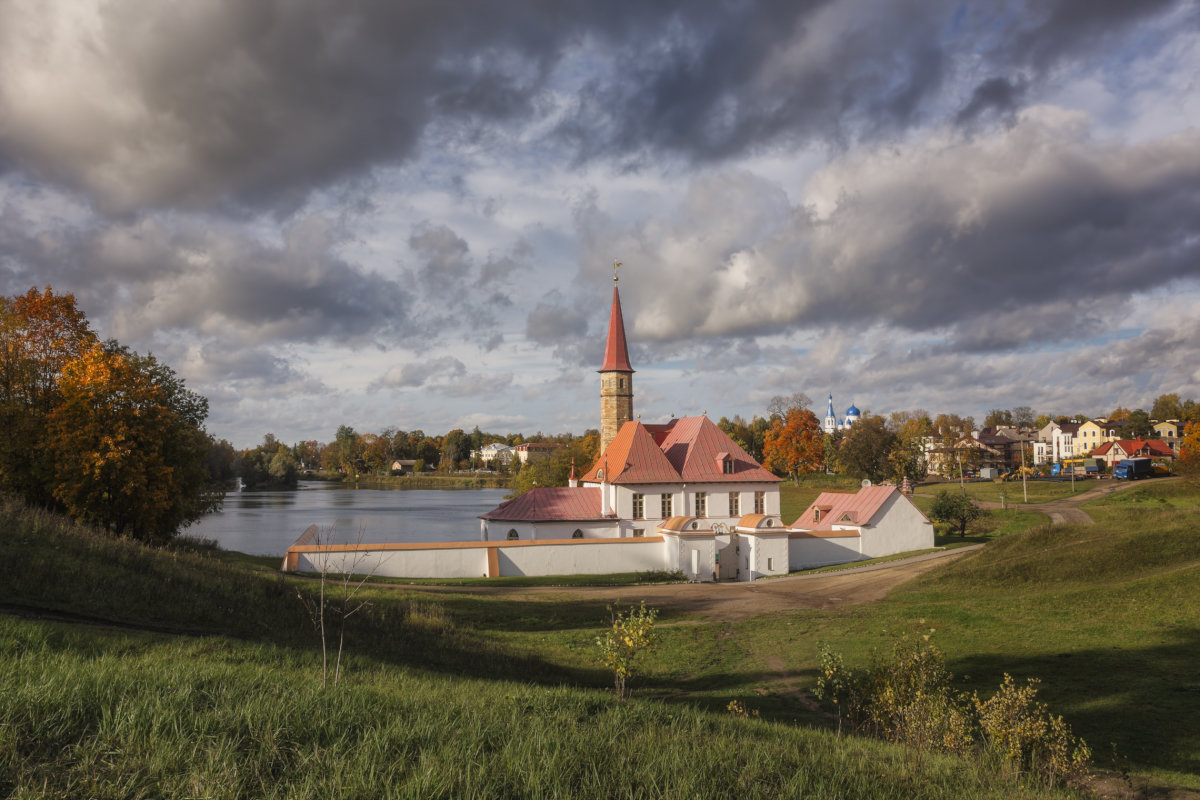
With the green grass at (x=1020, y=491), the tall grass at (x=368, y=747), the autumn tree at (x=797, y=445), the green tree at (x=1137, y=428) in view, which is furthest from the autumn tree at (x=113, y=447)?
the green tree at (x=1137, y=428)

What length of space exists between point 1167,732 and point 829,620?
30.2ft

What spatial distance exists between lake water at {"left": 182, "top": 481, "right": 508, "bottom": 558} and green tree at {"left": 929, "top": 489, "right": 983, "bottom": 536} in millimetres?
30243

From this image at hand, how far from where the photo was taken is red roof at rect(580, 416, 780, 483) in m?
38.8

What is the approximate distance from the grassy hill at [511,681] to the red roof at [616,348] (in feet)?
85.3

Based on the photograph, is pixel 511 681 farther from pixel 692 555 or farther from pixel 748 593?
pixel 692 555

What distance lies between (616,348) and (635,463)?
11947 mm

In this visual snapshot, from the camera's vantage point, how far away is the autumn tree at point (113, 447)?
83.6 ft

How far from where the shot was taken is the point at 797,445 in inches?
2997

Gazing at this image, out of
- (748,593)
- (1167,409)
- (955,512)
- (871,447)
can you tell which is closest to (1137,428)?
(1167,409)

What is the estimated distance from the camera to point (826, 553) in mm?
35375

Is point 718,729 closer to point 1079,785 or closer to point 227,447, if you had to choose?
point 1079,785

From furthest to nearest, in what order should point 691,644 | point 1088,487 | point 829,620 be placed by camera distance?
point 1088,487 < point 829,620 < point 691,644

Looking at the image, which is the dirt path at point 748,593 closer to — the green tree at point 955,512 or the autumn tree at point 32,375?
the green tree at point 955,512

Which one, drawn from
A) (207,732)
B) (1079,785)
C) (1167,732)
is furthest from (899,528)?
(207,732)
